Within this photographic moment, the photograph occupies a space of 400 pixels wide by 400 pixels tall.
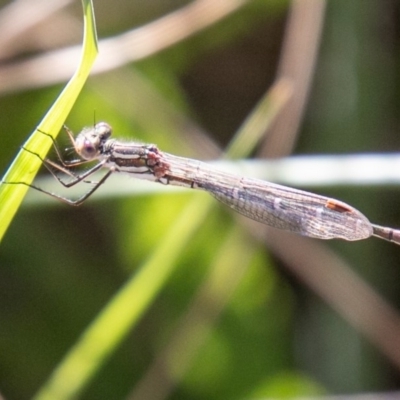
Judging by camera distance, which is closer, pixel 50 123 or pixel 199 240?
pixel 50 123

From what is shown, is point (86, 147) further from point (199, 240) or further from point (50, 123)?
point (199, 240)

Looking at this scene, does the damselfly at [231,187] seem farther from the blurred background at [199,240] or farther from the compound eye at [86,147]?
the blurred background at [199,240]

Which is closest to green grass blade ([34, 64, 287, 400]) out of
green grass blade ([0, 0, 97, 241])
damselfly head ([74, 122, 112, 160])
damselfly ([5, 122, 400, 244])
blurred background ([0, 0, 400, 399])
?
damselfly ([5, 122, 400, 244])

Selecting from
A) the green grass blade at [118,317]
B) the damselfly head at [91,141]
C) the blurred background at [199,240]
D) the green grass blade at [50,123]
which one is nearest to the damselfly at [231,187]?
the damselfly head at [91,141]

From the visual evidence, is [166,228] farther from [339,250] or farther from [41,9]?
[41,9]

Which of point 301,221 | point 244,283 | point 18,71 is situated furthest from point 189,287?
point 18,71

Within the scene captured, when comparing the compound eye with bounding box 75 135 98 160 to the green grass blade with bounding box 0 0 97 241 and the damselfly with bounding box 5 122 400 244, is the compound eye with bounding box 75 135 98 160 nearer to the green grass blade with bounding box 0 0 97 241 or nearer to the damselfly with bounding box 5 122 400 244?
the damselfly with bounding box 5 122 400 244

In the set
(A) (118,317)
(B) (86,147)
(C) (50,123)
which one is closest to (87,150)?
(B) (86,147)
